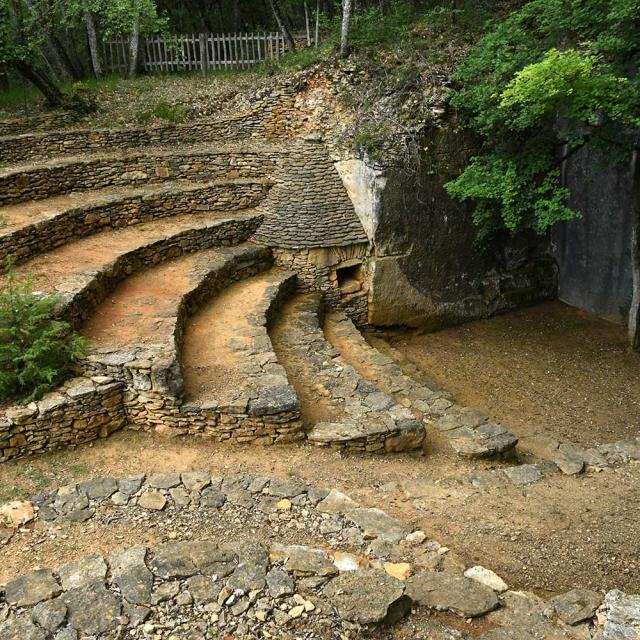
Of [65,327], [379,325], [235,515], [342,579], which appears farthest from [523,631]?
[379,325]

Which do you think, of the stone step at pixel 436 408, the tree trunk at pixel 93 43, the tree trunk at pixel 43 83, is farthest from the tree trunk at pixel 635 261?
the tree trunk at pixel 93 43

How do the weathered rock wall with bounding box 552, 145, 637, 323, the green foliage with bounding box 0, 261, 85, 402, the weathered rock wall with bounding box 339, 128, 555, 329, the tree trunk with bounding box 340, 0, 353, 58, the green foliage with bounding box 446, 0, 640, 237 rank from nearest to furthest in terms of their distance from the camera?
1. the green foliage with bounding box 0, 261, 85, 402
2. the green foliage with bounding box 446, 0, 640, 237
3. the weathered rock wall with bounding box 339, 128, 555, 329
4. the weathered rock wall with bounding box 552, 145, 637, 323
5. the tree trunk with bounding box 340, 0, 353, 58

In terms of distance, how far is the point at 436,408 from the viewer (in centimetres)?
809

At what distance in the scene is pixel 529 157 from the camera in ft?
31.7

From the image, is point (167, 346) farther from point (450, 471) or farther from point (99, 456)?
point (450, 471)

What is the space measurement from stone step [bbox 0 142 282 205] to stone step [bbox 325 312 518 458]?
4274 mm

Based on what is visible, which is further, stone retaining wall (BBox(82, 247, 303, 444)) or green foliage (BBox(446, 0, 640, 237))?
green foliage (BBox(446, 0, 640, 237))

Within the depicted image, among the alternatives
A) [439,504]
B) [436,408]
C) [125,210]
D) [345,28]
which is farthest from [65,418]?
[345,28]

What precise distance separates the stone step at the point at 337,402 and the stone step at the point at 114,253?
8.01 ft

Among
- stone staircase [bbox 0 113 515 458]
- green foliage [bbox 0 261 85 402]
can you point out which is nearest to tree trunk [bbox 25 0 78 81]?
stone staircase [bbox 0 113 515 458]

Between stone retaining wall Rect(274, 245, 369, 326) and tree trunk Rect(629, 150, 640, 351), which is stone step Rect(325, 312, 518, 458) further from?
tree trunk Rect(629, 150, 640, 351)

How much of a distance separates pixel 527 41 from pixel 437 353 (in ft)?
17.8

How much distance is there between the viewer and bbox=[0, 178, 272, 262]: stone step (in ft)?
30.7

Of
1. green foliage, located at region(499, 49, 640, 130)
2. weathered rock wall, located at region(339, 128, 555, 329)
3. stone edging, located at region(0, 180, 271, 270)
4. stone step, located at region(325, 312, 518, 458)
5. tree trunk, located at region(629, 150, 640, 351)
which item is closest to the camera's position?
stone step, located at region(325, 312, 518, 458)
